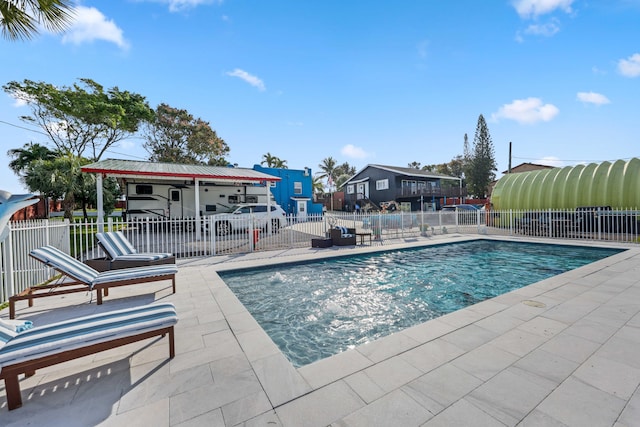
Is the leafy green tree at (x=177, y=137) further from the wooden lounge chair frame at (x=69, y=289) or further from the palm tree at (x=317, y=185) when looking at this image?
the wooden lounge chair frame at (x=69, y=289)

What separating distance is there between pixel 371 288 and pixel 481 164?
140 ft

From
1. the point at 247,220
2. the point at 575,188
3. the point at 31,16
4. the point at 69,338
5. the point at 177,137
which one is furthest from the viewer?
the point at 177,137

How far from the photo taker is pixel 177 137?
26.2m

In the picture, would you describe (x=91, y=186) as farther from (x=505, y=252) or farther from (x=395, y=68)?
(x=505, y=252)

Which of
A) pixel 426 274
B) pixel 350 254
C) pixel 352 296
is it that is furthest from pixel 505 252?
pixel 352 296

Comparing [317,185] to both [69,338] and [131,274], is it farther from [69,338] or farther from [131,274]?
[69,338]

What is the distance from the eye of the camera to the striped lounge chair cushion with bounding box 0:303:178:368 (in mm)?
2121

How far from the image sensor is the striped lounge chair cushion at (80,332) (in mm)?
2121

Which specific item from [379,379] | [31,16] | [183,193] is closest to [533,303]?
[379,379]

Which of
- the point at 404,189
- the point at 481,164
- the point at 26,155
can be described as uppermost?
the point at 481,164

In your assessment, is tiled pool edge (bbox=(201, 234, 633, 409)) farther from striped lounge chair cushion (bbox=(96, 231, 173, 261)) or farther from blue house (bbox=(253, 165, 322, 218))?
blue house (bbox=(253, 165, 322, 218))

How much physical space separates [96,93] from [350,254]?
24.3 meters

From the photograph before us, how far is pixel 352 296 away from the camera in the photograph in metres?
5.46

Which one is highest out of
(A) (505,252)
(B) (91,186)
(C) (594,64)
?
(C) (594,64)
